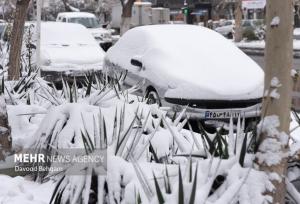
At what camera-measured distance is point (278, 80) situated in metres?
3.10

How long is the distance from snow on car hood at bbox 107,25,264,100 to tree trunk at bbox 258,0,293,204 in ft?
14.7

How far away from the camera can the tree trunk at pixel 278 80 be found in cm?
307

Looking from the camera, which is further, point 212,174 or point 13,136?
point 13,136

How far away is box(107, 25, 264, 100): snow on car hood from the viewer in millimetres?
7727

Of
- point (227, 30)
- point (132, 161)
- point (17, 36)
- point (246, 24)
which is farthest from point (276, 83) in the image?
point (227, 30)

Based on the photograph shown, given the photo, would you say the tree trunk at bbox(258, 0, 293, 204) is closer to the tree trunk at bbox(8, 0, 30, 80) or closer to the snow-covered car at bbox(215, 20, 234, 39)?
the tree trunk at bbox(8, 0, 30, 80)

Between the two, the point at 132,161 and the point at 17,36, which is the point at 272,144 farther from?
the point at 17,36

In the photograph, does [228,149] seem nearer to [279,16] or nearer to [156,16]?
[279,16]

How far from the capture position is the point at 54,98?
5570 millimetres

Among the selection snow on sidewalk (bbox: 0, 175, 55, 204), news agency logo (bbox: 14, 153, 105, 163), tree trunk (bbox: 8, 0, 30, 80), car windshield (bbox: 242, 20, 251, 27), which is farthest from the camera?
car windshield (bbox: 242, 20, 251, 27)

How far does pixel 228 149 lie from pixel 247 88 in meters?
4.46

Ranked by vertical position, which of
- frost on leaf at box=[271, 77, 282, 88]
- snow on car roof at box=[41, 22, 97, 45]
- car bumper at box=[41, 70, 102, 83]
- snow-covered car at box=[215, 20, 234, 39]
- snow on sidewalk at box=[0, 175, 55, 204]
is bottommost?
snow-covered car at box=[215, 20, 234, 39]

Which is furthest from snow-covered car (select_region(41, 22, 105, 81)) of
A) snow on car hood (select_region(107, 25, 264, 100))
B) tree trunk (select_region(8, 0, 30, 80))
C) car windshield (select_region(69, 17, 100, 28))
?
car windshield (select_region(69, 17, 100, 28))

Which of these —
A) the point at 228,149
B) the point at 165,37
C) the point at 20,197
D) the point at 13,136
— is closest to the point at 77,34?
the point at 165,37
